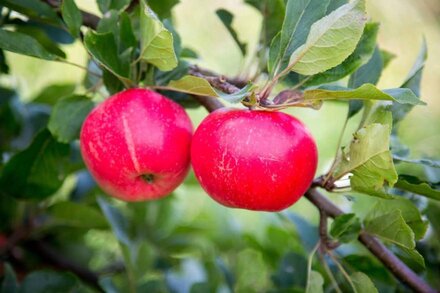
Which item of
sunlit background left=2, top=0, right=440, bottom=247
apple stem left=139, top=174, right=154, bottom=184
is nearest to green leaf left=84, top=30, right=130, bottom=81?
apple stem left=139, top=174, right=154, bottom=184

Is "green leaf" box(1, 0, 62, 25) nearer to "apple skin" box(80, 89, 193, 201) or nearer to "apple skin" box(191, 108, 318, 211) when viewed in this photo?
"apple skin" box(80, 89, 193, 201)

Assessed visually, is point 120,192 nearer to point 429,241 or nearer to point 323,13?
point 323,13

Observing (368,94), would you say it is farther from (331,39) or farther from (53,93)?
(53,93)

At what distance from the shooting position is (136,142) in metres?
0.79

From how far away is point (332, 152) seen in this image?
2.27 metres

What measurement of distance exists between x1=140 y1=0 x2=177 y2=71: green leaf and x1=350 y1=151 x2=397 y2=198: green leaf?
267 millimetres

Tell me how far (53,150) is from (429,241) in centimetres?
76

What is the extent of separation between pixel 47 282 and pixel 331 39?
644 millimetres

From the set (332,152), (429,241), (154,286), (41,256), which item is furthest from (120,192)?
(332,152)

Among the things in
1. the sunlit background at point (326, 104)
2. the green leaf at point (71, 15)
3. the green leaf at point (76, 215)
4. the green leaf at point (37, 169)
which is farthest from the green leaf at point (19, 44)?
the sunlit background at point (326, 104)

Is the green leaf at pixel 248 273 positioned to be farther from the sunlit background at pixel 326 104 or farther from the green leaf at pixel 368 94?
the sunlit background at pixel 326 104

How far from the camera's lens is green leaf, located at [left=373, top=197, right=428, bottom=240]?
2.78 ft

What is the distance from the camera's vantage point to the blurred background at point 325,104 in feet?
6.86

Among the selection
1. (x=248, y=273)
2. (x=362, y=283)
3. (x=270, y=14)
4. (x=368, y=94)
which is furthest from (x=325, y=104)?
(x=368, y=94)
